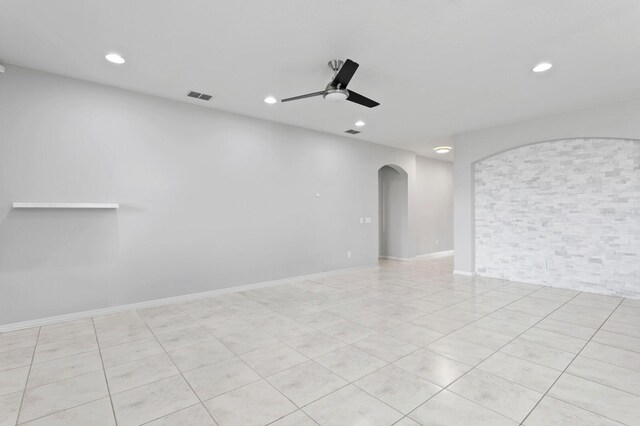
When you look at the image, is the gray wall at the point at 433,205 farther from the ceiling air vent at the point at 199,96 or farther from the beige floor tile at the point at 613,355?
the ceiling air vent at the point at 199,96

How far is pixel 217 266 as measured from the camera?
16.1 feet

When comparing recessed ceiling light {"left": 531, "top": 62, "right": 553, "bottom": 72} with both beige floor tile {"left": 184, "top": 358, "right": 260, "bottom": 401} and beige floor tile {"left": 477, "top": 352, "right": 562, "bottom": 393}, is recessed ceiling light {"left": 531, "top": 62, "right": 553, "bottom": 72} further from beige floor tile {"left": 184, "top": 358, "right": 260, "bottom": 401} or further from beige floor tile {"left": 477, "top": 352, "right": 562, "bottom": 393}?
beige floor tile {"left": 184, "top": 358, "right": 260, "bottom": 401}

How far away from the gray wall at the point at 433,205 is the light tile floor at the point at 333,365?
172 inches

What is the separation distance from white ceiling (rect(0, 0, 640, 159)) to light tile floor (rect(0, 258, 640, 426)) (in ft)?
9.75

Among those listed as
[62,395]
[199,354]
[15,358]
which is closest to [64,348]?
[15,358]

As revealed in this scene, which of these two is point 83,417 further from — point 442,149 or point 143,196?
point 442,149

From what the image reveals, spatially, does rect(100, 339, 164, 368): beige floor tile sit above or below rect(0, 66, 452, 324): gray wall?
below

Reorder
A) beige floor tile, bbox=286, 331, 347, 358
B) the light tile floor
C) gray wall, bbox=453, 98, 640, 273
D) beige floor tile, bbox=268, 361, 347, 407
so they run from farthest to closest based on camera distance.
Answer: gray wall, bbox=453, 98, 640, 273 → beige floor tile, bbox=286, 331, 347, 358 → beige floor tile, bbox=268, 361, 347, 407 → the light tile floor

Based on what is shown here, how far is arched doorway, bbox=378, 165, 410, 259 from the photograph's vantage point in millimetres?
8233

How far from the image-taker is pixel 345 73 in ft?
10.3

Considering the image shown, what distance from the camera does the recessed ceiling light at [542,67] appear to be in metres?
3.45

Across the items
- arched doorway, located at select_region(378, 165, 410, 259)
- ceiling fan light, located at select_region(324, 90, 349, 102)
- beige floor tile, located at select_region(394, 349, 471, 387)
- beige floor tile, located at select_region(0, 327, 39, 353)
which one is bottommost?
beige floor tile, located at select_region(394, 349, 471, 387)

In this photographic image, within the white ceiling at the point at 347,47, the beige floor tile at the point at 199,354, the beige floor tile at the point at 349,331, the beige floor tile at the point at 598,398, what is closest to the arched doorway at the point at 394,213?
the white ceiling at the point at 347,47

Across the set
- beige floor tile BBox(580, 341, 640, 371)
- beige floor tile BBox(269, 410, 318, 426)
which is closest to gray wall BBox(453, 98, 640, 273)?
beige floor tile BBox(580, 341, 640, 371)
